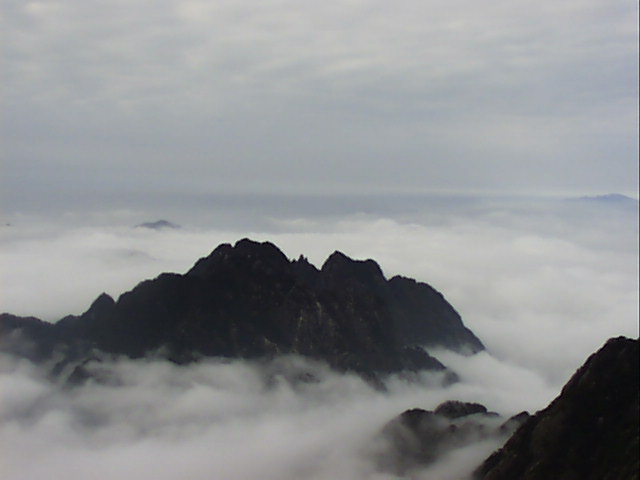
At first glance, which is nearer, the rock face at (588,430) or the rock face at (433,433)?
the rock face at (588,430)

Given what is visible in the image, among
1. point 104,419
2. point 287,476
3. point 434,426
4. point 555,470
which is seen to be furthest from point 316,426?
point 555,470

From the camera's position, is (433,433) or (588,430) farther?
(433,433)

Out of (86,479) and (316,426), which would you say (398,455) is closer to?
(316,426)

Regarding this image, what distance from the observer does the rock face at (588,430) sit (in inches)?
3659

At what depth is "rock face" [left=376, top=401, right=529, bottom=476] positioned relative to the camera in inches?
5719

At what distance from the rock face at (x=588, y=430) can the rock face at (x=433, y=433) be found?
33.0 metres

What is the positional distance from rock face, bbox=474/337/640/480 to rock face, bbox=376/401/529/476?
108 feet

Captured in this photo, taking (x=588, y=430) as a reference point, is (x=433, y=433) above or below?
below

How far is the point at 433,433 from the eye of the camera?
154 meters

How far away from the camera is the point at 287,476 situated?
15550 cm

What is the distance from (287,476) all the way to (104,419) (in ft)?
232

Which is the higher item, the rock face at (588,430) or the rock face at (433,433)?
the rock face at (588,430)

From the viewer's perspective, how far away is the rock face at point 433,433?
145250 mm

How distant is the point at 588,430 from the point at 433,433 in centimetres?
5969
